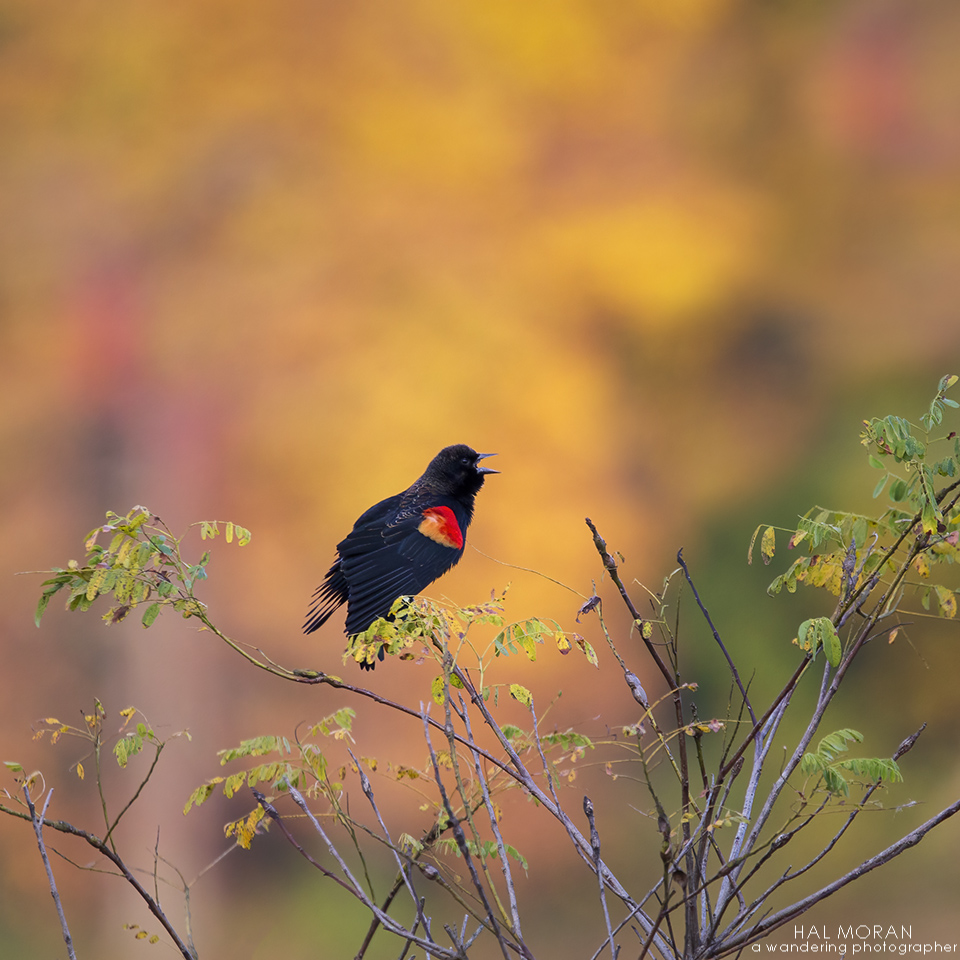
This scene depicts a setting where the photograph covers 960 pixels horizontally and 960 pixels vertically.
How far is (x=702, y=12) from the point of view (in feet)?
10.4

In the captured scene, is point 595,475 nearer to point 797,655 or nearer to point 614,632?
point 614,632

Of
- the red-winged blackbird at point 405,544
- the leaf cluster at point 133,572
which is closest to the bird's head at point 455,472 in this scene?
the red-winged blackbird at point 405,544

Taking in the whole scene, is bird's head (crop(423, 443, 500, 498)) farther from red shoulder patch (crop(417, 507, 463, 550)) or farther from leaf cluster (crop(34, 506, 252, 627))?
leaf cluster (crop(34, 506, 252, 627))

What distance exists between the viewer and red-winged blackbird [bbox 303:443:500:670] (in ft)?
6.00

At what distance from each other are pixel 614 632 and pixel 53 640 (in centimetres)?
175

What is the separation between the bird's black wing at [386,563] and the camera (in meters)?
1.81

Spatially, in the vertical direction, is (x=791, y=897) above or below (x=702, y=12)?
below

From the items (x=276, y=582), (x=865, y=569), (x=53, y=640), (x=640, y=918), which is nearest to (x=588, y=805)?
(x=640, y=918)

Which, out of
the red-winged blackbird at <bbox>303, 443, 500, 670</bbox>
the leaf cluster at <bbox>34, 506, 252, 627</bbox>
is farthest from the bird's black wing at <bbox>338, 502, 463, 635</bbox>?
the leaf cluster at <bbox>34, 506, 252, 627</bbox>

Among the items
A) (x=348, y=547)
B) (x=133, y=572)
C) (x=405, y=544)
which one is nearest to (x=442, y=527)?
(x=405, y=544)

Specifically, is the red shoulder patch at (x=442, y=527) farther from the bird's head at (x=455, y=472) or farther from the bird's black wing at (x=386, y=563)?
the bird's head at (x=455, y=472)

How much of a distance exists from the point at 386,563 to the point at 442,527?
0.60 ft

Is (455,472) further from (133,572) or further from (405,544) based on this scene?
(133,572)

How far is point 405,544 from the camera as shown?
1933 mm
